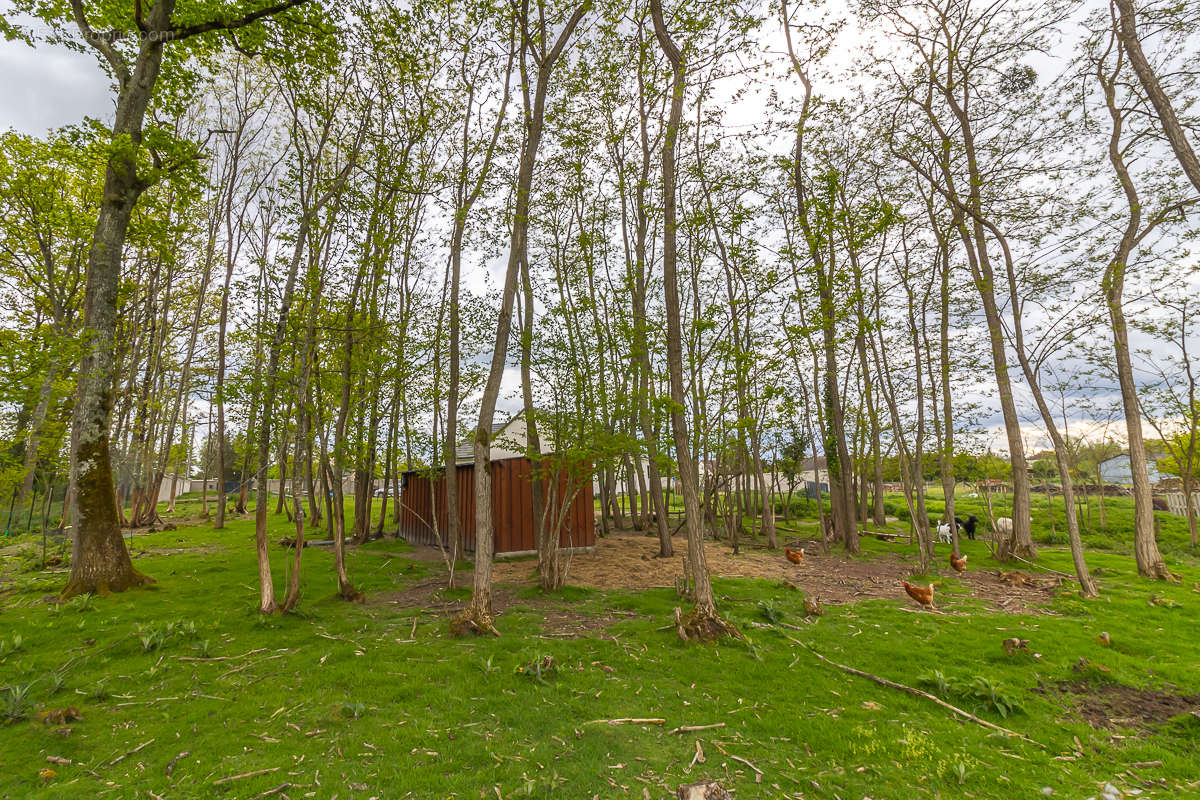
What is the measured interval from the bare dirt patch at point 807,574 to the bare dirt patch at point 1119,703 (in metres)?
3.94

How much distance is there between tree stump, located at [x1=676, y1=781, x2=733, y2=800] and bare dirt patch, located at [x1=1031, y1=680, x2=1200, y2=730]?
4.35 meters

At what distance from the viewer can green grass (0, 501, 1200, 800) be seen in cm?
393

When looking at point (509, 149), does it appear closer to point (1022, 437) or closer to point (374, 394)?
point (374, 394)

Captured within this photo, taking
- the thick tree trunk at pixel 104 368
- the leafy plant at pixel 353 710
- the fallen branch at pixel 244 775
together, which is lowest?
the leafy plant at pixel 353 710

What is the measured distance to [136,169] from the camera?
27.9 feet

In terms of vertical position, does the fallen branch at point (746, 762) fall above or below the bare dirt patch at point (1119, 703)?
above

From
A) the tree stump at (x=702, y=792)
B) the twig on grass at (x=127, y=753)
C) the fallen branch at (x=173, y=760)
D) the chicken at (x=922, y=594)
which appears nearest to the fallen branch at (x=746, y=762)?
the tree stump at (x=702, y=792)

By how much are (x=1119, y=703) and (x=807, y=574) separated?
751 centimetres

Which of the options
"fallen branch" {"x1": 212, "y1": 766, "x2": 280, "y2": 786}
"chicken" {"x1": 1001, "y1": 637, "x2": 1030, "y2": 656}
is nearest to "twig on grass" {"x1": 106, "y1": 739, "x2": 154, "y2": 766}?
"fallen branch" {"x1": 212, "y1": 766, "x2": 280, "y2": 786}

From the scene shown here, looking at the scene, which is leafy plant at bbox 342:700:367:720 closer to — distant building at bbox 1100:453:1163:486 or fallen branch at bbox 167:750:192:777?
fallen branch at bbox 167:750:192:777

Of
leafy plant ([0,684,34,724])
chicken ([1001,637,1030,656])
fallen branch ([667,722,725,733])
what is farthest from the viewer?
chicken ([1001,637,1030,656])

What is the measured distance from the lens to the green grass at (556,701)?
3.93m

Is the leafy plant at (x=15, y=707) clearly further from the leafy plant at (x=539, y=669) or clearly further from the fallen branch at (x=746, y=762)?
the fallen branch at (x=746, y=762)

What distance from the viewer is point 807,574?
1265 cm
